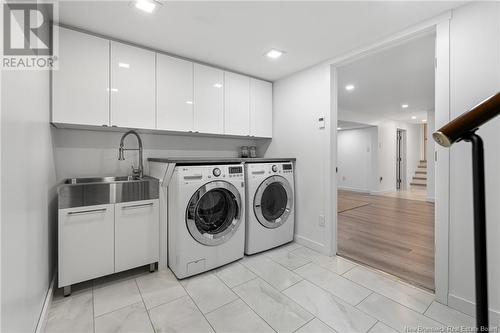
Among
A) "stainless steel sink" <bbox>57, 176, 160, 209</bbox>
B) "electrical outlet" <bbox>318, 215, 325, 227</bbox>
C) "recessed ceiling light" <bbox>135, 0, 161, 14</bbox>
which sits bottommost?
"electrical outlet" <bbox>318, 215, 325, 227</bbox>

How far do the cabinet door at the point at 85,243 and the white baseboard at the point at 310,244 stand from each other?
6.62 ft

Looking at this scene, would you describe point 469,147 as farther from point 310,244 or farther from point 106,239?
point 106,239

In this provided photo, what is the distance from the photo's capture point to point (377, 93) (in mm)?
4215

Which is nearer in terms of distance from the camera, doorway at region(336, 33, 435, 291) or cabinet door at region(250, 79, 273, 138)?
doorway at region(336, 33, 435, 291)

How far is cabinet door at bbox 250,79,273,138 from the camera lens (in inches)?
121

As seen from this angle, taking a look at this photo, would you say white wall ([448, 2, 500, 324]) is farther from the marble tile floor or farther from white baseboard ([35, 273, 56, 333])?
white baseboard ([35, 273, 56, 333])

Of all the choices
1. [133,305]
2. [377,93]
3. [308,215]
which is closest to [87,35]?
[133,305]

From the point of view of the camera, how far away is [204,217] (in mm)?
2240

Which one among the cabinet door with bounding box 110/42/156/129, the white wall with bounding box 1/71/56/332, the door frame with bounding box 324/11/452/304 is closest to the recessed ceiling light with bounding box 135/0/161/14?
the cabinet door with bounding box 110/42/156/129

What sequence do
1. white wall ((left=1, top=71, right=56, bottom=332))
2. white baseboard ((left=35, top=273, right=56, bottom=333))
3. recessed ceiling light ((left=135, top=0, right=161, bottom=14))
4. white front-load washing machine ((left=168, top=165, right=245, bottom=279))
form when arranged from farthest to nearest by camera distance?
white front-load washing machine ((left=168, top=165, right=245, bottom=279)) < recessed ceiling light ((left=135, top=0, right=161, bottom=14)) < white baseboard ((left=35, top=273, right=56, bottom=333)) < white wall ((left=1, top=71, right=56, bottom=332))

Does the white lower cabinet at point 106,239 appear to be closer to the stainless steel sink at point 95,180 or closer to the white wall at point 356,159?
the stainless steel sink at point 95,180

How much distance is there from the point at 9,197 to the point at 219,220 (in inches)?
63.5

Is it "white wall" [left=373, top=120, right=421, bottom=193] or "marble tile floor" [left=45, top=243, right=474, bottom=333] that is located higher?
"white wall" [left=373, top=120, right=421, bottom=193]

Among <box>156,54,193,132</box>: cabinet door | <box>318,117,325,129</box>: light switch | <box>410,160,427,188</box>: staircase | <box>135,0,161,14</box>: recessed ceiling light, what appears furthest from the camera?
<box>410,160,427,188</box>: staircase
